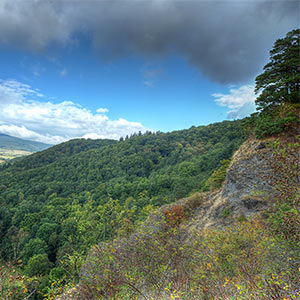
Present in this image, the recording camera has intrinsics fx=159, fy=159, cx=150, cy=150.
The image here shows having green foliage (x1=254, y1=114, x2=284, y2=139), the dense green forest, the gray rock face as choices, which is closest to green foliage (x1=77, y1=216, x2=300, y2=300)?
the dense green forest

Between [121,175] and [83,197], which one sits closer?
[83,197]

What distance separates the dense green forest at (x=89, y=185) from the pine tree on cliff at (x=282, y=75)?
14.9 m

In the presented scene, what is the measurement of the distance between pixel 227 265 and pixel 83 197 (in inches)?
2480

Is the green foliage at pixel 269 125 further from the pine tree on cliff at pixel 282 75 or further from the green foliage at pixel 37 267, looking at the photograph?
the green foliage at pixel 37 267

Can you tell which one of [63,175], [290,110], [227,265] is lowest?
[63,175]

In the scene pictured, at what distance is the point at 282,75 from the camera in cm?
1264

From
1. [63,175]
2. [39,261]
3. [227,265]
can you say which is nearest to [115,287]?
[227,265]

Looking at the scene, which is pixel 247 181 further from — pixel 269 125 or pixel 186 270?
pixel 186 270

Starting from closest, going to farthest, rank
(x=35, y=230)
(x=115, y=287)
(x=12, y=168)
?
(x=115, y=287), (x=35, y=230), (x=12, y=168)

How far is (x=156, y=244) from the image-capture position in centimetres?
733

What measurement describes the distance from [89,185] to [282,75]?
73.3m

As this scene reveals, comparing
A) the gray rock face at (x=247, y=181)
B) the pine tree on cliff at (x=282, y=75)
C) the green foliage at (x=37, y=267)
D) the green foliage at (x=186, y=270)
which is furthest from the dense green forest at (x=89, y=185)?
the pine tree on cliff at (x=282, y=75)

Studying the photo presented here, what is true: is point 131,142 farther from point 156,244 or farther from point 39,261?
point 156,244

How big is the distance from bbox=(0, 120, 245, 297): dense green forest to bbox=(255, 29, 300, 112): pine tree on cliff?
1486cm
